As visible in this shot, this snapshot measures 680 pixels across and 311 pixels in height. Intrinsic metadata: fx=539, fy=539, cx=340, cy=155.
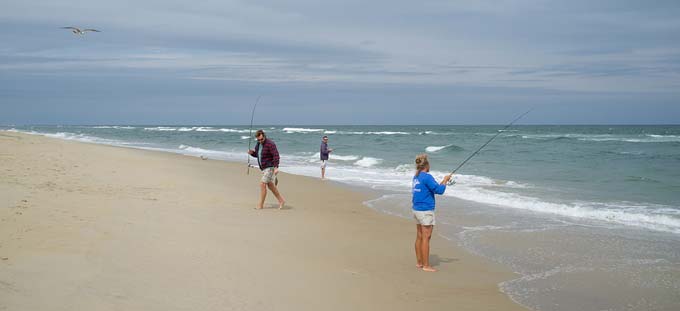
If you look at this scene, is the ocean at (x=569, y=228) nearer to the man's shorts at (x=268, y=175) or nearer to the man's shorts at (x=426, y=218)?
the man's shorts at (x=426, y=218)

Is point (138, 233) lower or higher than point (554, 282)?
higher

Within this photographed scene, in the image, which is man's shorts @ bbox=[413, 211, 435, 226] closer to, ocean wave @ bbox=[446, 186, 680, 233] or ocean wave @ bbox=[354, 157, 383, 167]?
ocean wave @ bbox=[446, 186, 680, 233]

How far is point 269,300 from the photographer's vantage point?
4.50m

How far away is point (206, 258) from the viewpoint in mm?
5434

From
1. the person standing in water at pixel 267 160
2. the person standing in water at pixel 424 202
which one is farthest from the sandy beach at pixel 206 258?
the person standing in water at pixel 267 160

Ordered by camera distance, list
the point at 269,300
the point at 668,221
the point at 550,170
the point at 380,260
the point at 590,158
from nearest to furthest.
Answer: the point at 269,300
the point at 380,260
the point at 668,221
the point at 550,170
the point at 590,158

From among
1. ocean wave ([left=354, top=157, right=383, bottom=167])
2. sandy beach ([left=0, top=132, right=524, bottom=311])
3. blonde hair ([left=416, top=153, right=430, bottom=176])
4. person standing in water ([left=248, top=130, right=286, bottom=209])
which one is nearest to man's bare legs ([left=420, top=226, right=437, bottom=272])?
sandy beach ([left=0, top=132, right=524, bottom=311])

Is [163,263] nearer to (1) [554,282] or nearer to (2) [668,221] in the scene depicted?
(1) [554,282]

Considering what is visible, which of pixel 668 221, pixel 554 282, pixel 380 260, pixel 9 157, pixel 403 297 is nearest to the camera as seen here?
pixel 403 297

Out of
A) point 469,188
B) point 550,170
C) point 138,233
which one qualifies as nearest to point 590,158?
point 550,170

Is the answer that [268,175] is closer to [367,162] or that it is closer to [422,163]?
[422,163]

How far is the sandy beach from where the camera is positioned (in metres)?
4.25

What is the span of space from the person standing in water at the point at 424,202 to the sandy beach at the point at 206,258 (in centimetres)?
25

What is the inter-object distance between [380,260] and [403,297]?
1336 millimetres
